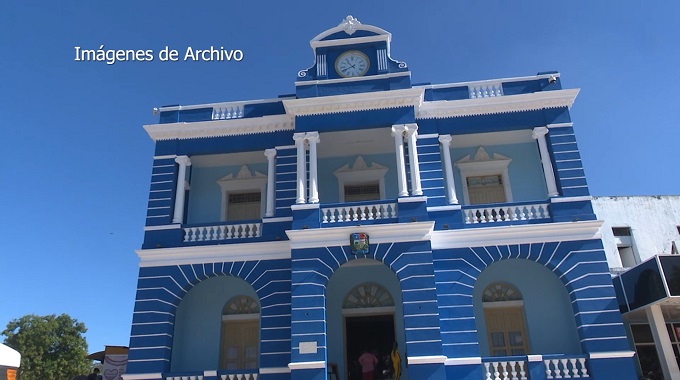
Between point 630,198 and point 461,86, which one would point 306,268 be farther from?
point 630,198

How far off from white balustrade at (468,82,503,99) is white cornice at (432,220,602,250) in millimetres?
3954

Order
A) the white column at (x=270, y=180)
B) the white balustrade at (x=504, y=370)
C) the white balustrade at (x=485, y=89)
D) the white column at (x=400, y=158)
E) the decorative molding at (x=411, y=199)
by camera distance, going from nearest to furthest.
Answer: the white balustrade at (x=504, y=370) < the decorative molding at (x=411, y=199) < the white column at (x=400, y=158) < the white column at (x=270, y=180) < the white balustrade at (x=485, y=89)

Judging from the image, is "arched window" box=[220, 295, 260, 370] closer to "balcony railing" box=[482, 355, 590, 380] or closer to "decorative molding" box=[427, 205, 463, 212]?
"decorative molding" box=[427, 205, 463, 212]

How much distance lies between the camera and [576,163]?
1421 centimetres

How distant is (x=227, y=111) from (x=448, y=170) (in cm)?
652

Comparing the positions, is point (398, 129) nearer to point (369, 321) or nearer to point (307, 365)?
point (369, 321)

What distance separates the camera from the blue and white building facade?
1269 cm

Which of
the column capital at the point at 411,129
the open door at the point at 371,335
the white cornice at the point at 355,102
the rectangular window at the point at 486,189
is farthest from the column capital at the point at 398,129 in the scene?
the open door at the point at 371,335

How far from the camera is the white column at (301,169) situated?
13961mm

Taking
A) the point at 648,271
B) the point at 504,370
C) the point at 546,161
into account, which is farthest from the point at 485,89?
the point at 504,370

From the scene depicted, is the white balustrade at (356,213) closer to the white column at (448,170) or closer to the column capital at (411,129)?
the white column at (448,170)

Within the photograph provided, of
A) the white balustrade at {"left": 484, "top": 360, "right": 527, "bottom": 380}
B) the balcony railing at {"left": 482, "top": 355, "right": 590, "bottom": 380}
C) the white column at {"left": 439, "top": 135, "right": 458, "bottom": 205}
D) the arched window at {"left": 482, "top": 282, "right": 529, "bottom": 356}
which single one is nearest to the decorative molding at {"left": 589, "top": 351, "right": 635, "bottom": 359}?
the balcony railing at {"left": 482, "top": 355, "right": 590, "bottom": 380}

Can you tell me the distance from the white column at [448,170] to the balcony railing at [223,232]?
A: 196 inches

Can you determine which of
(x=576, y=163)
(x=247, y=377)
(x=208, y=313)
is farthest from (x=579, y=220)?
(x=208, y=313)
